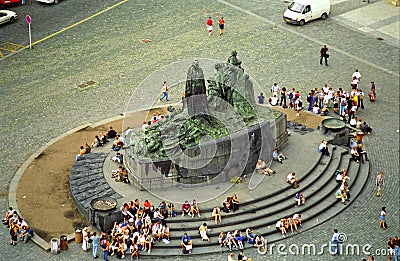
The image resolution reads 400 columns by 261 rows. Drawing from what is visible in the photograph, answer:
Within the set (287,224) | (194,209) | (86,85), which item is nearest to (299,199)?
(287,224)

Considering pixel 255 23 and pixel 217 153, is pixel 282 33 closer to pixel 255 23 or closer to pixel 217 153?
pixel 255 23

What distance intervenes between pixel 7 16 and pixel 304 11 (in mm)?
24254

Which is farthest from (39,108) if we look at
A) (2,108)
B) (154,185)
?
(154,185)

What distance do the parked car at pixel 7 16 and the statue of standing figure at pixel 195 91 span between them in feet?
89.0

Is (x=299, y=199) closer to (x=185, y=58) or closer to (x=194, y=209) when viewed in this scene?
(x=194, y=209)

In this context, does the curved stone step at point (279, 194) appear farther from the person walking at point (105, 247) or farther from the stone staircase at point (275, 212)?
the person walking at point (105, 247)

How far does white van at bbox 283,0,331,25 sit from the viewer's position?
78375mm

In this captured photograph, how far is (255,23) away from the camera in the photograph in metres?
79.4

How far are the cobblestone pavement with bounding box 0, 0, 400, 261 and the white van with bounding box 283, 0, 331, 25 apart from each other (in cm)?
63

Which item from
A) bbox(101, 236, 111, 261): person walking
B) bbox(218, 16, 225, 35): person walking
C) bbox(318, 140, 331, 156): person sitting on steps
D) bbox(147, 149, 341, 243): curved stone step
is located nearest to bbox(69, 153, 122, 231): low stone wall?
bbox(101, 236, 111, 261): person walking

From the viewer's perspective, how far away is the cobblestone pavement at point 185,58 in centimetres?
5991

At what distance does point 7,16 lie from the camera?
7838cm

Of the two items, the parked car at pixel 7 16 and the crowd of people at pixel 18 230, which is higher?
the parked car at pixel 7 16

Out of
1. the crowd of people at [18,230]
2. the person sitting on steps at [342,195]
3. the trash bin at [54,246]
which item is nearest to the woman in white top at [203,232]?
the trash bin at [54,246]
